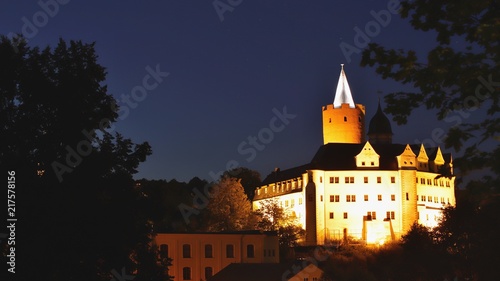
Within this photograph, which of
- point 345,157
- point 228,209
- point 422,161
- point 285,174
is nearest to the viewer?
point 228,209

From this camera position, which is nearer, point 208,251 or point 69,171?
point 69,171

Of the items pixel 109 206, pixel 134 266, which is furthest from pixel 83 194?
pixel 134 266

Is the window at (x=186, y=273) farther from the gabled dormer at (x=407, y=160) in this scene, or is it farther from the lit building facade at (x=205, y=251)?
the gabled dormer at (x=407, y=160)

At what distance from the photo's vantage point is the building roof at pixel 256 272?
77.6 m

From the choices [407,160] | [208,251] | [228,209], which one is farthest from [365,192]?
[208,251]

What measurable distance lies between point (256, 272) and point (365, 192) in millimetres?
49064

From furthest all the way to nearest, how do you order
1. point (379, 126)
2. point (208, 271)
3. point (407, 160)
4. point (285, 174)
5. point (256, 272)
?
point (379, 126), point (285, 174), point (407, 160), point (208, 271), point (256, 272)

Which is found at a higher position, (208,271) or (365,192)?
(365,192)

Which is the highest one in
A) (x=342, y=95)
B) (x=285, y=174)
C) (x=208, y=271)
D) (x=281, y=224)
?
(x=342, y=95)

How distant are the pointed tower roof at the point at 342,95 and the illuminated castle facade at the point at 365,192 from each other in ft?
56.0

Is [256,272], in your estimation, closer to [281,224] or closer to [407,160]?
[281,224]

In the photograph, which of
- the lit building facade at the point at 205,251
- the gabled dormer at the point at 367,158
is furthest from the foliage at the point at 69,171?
the gabled dormer at the point at 367,158

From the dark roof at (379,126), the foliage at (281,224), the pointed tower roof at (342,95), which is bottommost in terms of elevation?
the foliage at (281,224)

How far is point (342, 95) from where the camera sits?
499ft
